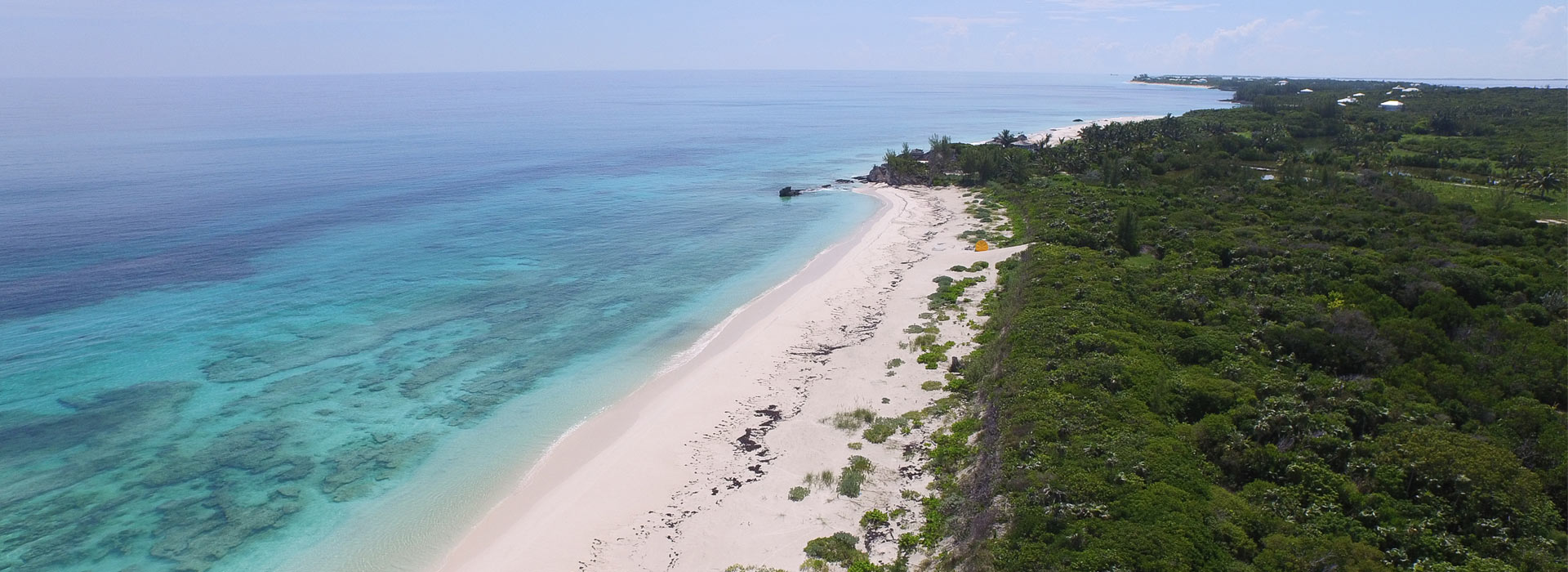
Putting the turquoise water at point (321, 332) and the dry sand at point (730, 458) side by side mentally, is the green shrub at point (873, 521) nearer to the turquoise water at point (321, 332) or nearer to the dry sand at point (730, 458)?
the dry sand at point (730, 458)

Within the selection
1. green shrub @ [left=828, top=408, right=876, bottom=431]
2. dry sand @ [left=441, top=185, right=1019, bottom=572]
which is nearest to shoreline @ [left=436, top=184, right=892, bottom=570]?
dry sand @ [left=441, top=185, right=1019, bottom=572]

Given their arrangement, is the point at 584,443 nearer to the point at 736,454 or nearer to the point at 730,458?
the point at 730,458

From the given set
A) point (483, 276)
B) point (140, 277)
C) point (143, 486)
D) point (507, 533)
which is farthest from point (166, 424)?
point (140, 277)

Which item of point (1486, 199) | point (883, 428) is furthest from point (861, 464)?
point (1486, 199)

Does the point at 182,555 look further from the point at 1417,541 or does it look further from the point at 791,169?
the point at 791,169

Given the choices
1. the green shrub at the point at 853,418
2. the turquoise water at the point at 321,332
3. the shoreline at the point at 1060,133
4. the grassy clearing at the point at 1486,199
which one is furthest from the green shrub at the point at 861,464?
the shoreline at the point at 1060,133

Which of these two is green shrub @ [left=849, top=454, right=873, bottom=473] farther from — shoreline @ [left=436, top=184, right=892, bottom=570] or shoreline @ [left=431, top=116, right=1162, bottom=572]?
shoreline @ [left=436, top=184, right=892, bottom=570]
